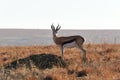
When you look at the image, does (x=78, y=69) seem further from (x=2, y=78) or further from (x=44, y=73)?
(x=2, y=78)

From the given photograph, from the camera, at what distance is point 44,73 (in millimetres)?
14266

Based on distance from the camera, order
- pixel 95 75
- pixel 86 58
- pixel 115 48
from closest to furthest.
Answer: pixel 95 75
pixel 86 58
pixel 115 48

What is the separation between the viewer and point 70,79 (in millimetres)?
12844

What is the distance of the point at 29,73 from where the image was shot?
13.7 metres

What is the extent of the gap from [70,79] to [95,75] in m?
1.15

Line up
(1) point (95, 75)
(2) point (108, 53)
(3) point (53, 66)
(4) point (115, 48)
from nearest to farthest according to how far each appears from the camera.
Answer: (1) point (95, 75) → (3) point (53, 66) → (2) point (108, 53) → (4) point (115, 48)

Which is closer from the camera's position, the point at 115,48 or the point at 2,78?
the point at 2,78

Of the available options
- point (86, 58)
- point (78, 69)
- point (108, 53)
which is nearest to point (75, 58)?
point (86, 58)

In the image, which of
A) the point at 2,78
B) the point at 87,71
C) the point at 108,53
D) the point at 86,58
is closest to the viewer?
the point at 2,78

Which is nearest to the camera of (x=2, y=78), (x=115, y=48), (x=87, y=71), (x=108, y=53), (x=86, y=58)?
(x=2, y=78)

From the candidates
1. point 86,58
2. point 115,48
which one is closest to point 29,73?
point 86,58

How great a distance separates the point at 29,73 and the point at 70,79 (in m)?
1.47

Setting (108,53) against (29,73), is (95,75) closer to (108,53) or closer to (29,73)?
(29,73)

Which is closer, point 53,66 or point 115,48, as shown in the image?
point 53,66
